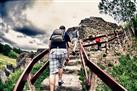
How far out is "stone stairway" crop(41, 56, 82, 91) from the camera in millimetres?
13176

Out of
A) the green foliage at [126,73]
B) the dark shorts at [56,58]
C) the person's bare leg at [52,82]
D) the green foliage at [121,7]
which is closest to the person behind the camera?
the person's bare leg at [52,82]

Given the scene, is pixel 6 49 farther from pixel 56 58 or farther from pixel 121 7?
pixel 56 58

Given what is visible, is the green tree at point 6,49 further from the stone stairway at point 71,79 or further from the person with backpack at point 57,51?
the person with backpack at point 57,51

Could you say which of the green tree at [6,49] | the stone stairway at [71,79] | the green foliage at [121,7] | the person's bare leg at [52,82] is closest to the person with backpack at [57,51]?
the person's bare leg at [52,82]

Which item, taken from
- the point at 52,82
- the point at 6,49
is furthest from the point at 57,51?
the point at 6,49

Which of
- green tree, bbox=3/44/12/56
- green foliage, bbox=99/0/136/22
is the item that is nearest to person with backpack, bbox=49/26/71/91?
green foliage, bbox=99/0/136/22

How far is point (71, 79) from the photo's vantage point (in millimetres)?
14430

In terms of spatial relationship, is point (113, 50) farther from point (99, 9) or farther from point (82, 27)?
point (99, 9)

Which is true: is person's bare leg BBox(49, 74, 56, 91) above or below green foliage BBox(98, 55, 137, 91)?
above

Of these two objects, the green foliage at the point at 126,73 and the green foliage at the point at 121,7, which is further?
the green foliage at the point at 121,7

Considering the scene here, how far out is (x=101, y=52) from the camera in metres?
21.0

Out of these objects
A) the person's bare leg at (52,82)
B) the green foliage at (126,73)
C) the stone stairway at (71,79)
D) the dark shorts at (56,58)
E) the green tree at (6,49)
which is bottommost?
the green tree at (6,49)

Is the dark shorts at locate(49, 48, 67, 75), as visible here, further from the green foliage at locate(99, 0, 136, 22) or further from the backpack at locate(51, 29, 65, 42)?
the green foliage at locate(99, 0, 136, 22)

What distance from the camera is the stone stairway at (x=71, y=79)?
13.2 meters
